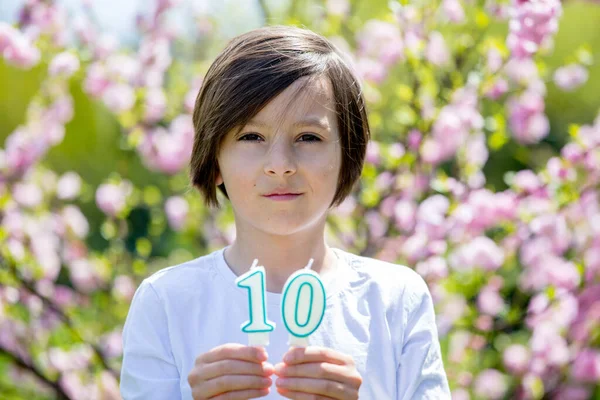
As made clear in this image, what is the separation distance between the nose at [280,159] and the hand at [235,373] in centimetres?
30

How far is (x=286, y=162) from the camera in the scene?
4.49 feet

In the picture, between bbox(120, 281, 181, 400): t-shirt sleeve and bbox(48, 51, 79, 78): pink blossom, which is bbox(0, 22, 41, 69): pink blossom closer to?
bbox(48, 51, 79, 78): pink blossom

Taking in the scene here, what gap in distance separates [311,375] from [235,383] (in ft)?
0.37

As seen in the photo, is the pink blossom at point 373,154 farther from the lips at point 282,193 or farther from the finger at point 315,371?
the finger at point 315,371

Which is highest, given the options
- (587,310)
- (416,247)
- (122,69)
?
(122,69)

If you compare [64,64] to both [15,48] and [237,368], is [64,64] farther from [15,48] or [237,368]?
[237,368]

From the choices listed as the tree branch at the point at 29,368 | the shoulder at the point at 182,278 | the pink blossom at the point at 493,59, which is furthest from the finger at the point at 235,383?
the tree branch at the point at 29,368

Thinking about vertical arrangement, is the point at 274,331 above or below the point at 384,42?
below

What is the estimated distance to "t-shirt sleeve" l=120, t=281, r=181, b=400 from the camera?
1.41 meters

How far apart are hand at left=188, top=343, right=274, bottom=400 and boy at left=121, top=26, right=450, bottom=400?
100mm

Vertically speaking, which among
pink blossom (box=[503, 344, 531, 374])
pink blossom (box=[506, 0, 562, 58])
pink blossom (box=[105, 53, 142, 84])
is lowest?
pink blossom (box=[503, 344, 531, 374])

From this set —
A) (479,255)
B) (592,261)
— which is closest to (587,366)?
(592,261)

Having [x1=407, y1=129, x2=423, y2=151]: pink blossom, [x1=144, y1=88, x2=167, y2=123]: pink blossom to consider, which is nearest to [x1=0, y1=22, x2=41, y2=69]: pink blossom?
[x1=144, y1=88, x2=167, y2=123]: pink blossom

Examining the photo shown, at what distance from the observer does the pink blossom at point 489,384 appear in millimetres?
2982
